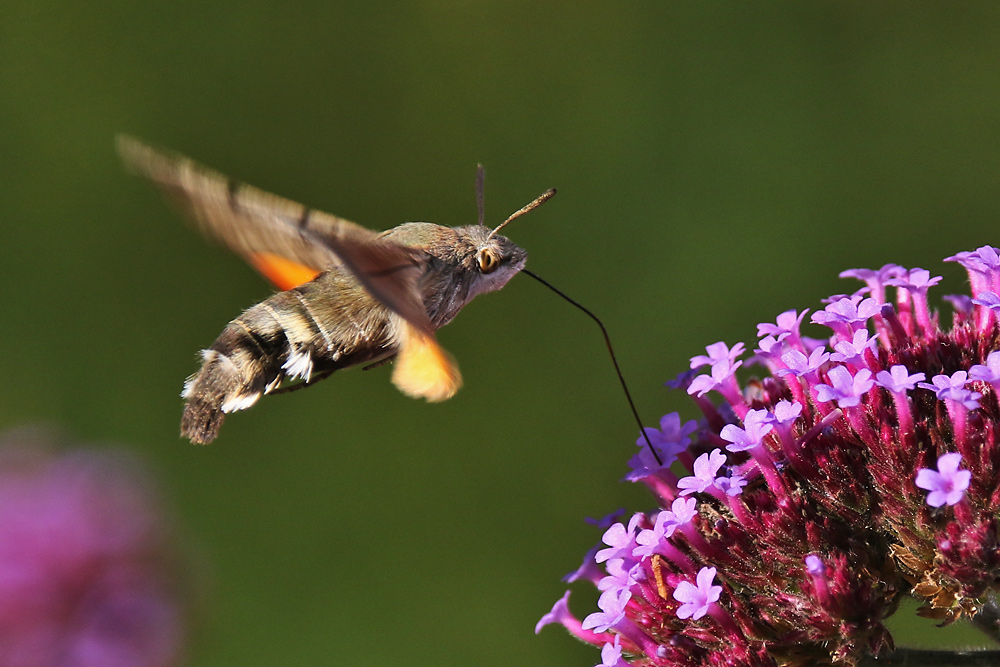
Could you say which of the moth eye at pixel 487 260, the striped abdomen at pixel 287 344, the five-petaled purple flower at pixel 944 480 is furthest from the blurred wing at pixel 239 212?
the five-petaled purple flower at pixel 944 480

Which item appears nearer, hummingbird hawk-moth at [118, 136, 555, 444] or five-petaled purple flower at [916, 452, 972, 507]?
five-petaled purple flower at [916, 452, 972, 507]

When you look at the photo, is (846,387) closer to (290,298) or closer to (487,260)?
(487,260)

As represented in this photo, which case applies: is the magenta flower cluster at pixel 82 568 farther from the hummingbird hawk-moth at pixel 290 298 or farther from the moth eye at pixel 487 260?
the moth eye at pixel 487 260

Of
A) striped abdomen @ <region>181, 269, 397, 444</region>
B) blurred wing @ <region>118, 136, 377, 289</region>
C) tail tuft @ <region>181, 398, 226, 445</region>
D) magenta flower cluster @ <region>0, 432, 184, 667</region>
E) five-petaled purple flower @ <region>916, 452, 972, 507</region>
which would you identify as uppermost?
blurred wing @ <region>118, 136, 377, 289</region>

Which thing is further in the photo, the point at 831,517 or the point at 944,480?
the point at 831,517

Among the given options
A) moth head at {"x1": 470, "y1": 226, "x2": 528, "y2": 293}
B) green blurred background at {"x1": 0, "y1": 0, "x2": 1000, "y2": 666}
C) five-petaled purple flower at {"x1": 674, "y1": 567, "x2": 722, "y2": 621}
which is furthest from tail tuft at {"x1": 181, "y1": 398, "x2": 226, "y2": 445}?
green blurred background at {"x1": 0, "y1": 0, "x2": 1000, "y2": 666}

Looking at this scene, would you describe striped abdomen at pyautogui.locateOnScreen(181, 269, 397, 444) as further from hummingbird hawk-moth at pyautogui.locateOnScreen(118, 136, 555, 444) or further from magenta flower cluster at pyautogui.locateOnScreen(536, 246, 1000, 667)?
magenta flower cluster at pyautogui.locateOnScreen(536, 246, 1000, 667)

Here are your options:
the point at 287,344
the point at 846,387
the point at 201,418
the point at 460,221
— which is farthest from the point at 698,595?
the point at 460,221
